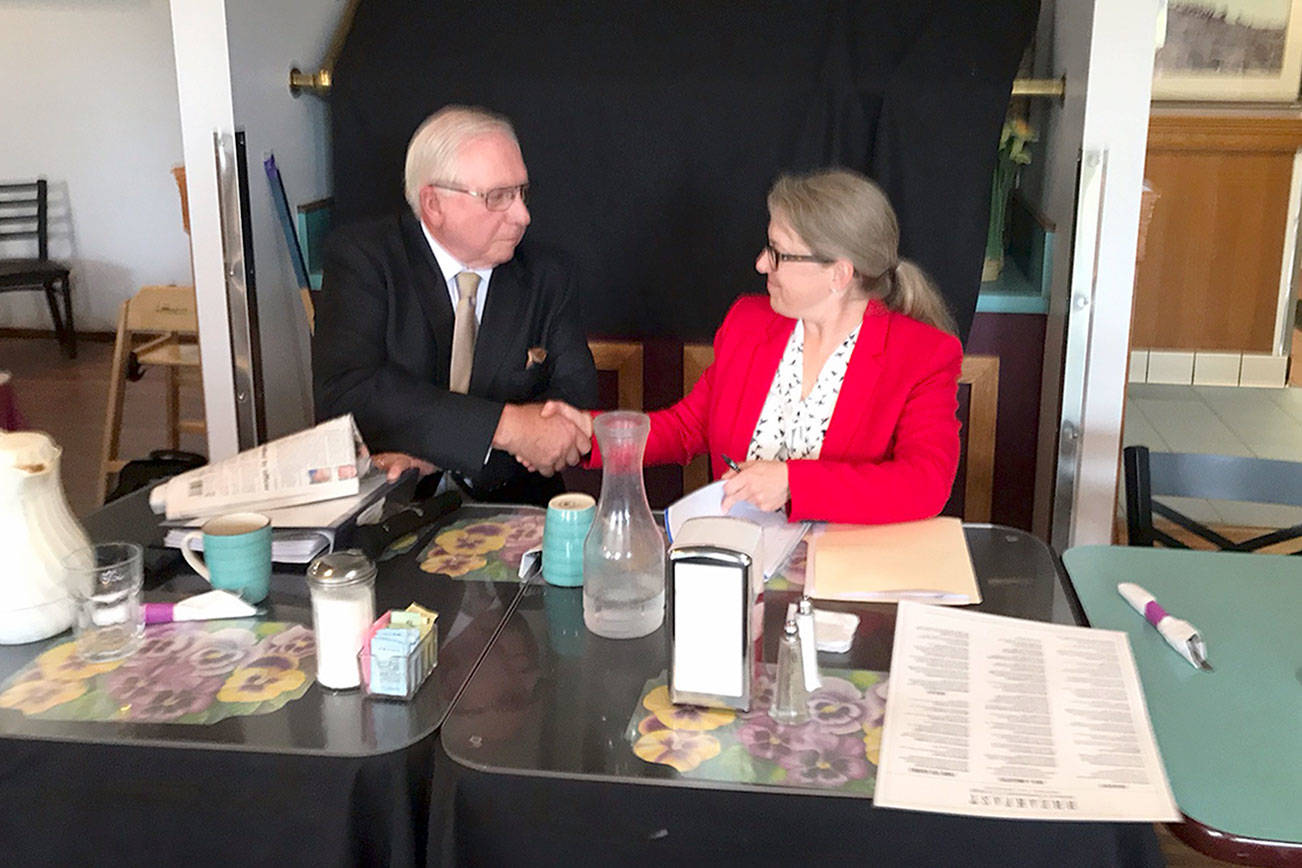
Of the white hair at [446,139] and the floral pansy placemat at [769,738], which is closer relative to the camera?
the floral pansy placemat at [769,738]

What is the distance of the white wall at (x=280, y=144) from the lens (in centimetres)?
268

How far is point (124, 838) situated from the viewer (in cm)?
113

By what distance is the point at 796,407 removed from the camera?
1932 mm

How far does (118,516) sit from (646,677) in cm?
93

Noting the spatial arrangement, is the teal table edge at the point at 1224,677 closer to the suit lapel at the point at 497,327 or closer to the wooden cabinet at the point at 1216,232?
the suit lapel at the point at 497,327

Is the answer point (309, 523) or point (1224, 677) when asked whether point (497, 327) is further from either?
point (1224, 677)

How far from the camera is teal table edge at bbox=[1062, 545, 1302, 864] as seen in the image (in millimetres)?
1049

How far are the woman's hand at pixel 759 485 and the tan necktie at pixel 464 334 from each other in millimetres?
721

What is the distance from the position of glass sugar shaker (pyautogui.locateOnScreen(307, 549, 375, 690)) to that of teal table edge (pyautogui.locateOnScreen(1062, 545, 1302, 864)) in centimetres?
80

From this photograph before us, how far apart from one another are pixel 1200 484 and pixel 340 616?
1.41m

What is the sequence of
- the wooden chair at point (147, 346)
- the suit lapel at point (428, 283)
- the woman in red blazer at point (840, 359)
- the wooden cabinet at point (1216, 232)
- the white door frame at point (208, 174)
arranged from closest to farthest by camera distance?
the woman in red blazer at point (840, 359) < the suit lapel at point (428, 283) < the white door frame at point (208, 174) < the wooden chair at point (147, 346) < the wooden cabinet at point (1216, 232)

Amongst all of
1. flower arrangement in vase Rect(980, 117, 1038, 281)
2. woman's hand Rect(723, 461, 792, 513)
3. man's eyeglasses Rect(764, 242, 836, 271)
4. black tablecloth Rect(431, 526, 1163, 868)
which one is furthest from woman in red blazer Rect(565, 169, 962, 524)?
flower arrangement in vase Rect(980, 117, 1038, 281)

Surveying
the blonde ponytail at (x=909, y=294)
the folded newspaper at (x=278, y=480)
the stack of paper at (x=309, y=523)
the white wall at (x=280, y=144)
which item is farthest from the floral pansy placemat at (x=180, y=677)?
the white wall at (x=280, y=144)

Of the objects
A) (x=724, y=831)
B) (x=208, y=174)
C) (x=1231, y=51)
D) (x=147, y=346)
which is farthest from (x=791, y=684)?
(x=1231, y=51)
